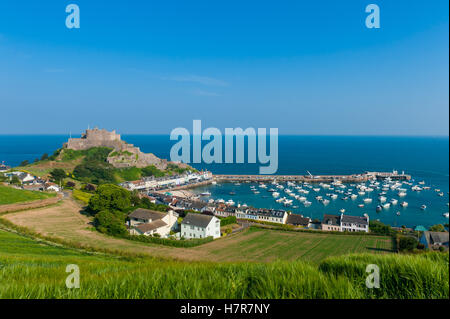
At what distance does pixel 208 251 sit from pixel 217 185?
6062cm

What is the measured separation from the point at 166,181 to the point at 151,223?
170 feet

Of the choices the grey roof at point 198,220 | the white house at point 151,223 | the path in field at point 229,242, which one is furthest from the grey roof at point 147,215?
the path in field at point 229,242

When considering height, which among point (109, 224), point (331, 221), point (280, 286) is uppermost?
point (280, 286)

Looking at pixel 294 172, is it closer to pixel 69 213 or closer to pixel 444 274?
pixel 69 213

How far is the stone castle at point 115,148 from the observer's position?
87.8m

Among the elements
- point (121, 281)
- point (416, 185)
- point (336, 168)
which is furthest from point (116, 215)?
point (336, 168)

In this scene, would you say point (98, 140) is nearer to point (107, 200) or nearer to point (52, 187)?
point (52, 187)

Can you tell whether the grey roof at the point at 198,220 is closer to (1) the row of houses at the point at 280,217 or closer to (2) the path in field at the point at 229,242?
(2) the path in field at the point at 229,242

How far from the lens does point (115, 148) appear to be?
93.5 m

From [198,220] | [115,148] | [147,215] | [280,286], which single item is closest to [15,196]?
[147,215]

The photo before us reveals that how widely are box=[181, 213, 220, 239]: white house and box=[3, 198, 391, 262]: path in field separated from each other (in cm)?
155

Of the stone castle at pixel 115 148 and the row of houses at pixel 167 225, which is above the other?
the stone castle at pixel 115 148

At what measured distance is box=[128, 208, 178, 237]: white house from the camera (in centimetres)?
3025

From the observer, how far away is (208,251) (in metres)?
26.6
